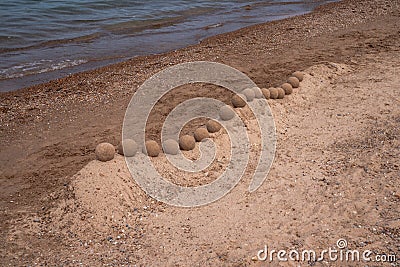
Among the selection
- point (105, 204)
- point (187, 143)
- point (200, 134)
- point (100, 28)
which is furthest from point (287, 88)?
point (100, 28)

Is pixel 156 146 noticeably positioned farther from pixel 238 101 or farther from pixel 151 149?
pixel 238 101

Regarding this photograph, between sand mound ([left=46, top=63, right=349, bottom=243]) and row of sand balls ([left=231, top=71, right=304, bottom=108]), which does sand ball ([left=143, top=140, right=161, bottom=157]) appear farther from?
row of sand balls ([left=231, top=71, right=304, bottom=108])

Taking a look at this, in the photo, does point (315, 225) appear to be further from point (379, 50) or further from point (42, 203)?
point (379, 50)

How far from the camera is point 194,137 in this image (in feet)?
20.9

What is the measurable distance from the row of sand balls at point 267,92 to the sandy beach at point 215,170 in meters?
0.15

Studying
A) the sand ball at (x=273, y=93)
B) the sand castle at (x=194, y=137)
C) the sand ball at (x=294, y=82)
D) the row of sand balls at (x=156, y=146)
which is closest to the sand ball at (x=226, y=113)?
the sand castle at (x=194, y=137)

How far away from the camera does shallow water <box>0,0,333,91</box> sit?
11904 millimetres

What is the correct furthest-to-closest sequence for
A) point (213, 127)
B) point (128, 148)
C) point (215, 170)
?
point (213, 127), point (215, 170), point (128, 148)

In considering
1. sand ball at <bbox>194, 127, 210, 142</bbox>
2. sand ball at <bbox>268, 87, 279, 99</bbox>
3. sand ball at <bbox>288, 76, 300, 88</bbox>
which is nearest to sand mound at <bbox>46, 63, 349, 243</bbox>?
sand ball at <bbox>194, 127, 210, 142</bbox>

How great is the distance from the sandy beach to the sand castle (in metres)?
0.14

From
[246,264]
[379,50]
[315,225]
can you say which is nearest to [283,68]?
[379,50]

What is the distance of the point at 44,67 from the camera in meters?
11.5

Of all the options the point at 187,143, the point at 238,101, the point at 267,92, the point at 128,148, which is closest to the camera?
the point at 128,148

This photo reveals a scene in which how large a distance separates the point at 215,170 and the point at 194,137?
756 millimetres
